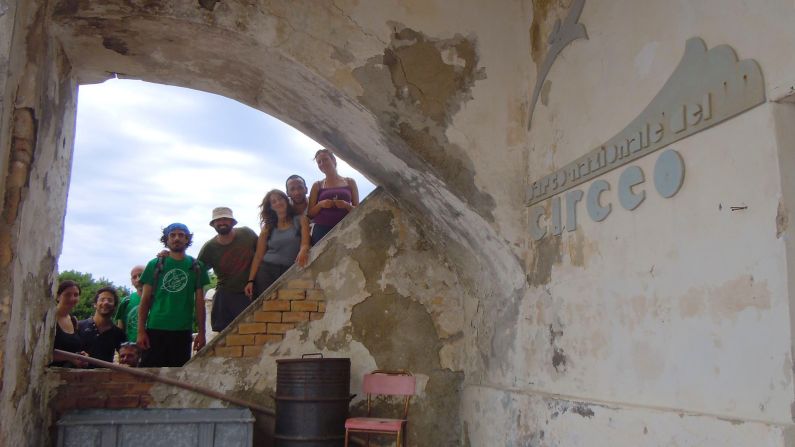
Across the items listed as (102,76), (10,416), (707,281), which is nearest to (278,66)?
(102,76)

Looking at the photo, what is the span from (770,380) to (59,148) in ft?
13.9

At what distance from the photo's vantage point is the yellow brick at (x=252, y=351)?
497 cm

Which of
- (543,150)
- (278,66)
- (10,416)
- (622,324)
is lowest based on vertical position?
(10,416)

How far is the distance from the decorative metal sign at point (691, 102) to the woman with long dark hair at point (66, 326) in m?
3.86

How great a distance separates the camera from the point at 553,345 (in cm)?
374

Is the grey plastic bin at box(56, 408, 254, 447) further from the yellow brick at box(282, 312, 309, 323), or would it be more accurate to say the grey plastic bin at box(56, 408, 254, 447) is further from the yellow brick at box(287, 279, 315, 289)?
the yellow brick at box(287, 279, 315, 289)

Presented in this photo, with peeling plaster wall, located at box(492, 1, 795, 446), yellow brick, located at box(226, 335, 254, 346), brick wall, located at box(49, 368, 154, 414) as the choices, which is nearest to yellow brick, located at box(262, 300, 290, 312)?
yellow brick, located at box(226, 335, 254, 346)

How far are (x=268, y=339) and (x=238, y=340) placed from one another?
0.22 m

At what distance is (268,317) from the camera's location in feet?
16.6

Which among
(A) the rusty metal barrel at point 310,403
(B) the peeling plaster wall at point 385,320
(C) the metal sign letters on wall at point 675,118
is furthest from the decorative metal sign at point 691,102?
(A) the rusty metal barrel at point 310,403

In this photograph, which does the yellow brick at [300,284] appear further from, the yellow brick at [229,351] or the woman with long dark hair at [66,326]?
the woman with long dark hair at [66,326]

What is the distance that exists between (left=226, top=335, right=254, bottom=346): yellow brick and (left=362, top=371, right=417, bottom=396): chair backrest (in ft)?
2.98

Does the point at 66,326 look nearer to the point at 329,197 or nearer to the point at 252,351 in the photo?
the point at 252,351

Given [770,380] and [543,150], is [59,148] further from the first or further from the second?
[770,380]
